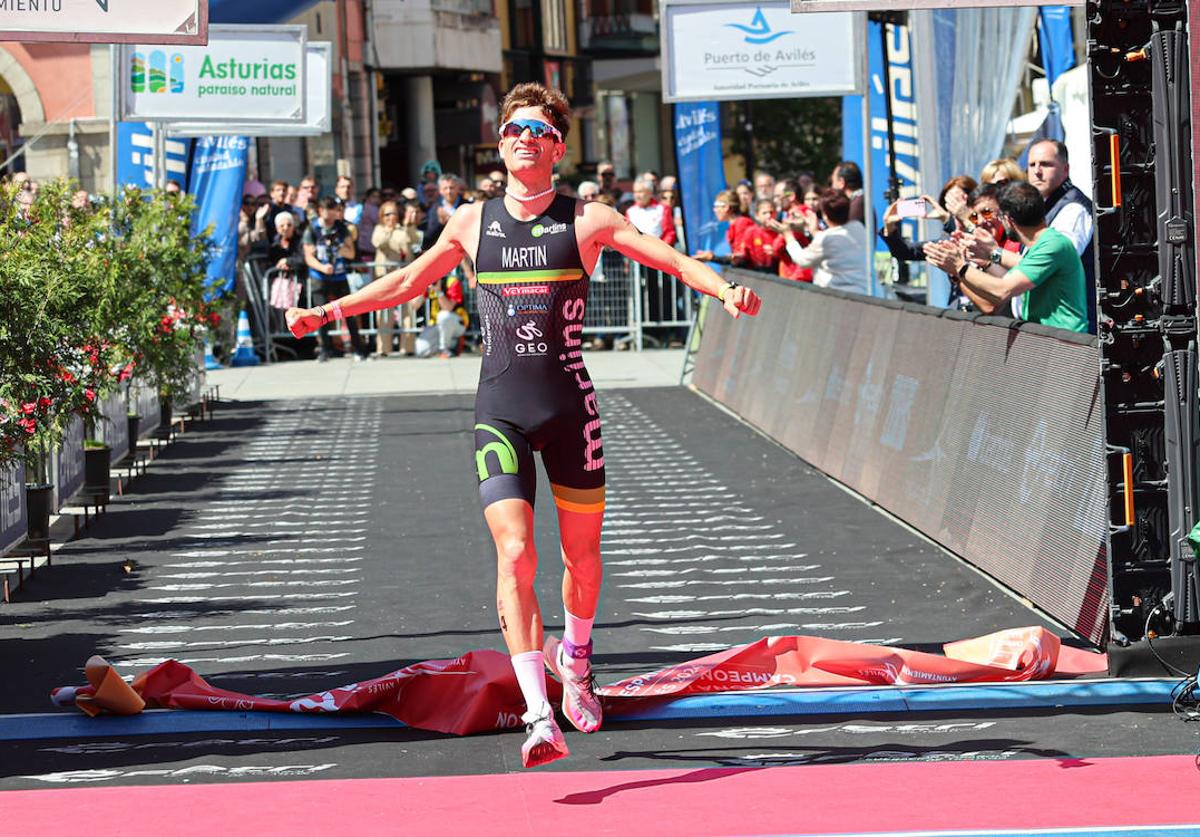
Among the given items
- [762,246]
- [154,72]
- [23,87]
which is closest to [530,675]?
[154,72]

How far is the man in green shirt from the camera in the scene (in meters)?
9.77

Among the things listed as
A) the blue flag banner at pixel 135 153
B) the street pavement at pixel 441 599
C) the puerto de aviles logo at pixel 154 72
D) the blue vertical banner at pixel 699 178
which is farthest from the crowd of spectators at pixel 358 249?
the street pavement at pixel 441 599

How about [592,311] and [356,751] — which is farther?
[592,311]

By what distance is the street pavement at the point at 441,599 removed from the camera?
6738 millimetres

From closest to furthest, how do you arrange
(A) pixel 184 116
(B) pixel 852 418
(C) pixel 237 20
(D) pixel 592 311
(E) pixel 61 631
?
(E) pixel 61 631 → (B) pixel 852 418 → (A) pixel 184 116 → (C) pixel 237 20 → (D) pixel 592 311

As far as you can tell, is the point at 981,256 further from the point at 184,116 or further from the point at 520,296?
the point at 184,116

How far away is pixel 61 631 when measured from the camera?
9.41 m

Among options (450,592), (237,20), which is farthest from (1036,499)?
(237,20)

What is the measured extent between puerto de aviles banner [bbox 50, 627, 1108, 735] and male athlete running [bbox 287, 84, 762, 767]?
29 cm

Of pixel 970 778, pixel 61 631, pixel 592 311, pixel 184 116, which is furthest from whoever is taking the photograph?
pixel 592 311

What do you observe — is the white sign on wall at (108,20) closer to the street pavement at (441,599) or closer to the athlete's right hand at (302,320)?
the athlete's right hand at (302,320)

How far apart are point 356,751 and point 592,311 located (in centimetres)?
2006

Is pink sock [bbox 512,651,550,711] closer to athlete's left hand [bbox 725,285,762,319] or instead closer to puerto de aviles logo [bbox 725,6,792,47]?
athlete's left hand [bbox 725,285,762,319]

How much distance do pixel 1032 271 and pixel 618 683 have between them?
3420mm
